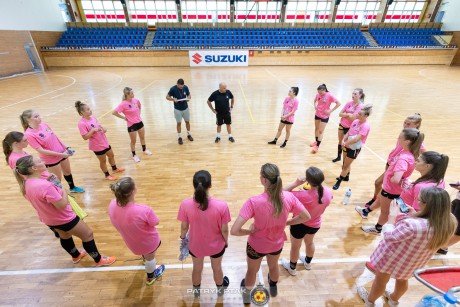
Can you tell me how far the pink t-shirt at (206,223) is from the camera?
2.05m

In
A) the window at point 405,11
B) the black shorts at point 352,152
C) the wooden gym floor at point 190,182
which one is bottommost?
the wooden gym floor at point 190,182

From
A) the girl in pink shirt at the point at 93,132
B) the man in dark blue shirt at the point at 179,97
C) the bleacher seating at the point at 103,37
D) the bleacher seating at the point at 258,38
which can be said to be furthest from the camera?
the bleacher seating at the point at 258,38

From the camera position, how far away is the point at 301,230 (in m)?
2.61

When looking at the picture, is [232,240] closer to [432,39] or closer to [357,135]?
[357,135]

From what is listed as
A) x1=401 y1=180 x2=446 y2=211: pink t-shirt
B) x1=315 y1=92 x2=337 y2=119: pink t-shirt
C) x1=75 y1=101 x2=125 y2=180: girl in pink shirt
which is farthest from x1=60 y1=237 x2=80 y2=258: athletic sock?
x1=315 y1=92 x2=337 y2=119: pink t-shirt

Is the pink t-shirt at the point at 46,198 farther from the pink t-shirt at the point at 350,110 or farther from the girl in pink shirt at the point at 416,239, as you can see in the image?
the pink t-shirt at the point at 350,110

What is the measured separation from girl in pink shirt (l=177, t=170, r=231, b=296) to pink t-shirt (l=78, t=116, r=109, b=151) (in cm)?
324

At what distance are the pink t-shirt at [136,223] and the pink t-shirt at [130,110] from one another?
3470 mm

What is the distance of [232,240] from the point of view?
3.48 m

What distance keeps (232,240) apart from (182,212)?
5.40ft

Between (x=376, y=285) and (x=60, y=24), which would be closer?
(x=376, y=285)

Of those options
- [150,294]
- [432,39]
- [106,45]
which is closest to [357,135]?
[150,294]

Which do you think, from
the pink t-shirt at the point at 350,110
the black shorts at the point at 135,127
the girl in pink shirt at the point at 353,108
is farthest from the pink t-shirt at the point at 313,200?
the black shorts at the point at 135,127

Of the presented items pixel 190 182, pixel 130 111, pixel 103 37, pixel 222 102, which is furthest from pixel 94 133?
pixel 103 37
